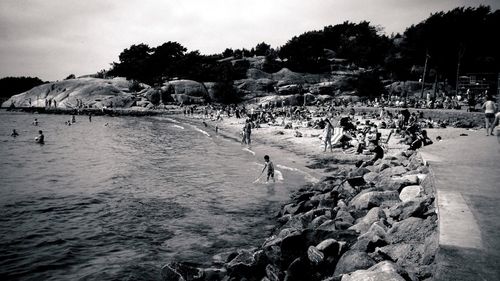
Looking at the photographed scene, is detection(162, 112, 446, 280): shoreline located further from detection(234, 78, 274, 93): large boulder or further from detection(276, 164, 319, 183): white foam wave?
detection(234, 78, 274, 93): large boulder

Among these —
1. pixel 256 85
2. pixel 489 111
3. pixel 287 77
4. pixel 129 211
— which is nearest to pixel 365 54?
pixel 287 77

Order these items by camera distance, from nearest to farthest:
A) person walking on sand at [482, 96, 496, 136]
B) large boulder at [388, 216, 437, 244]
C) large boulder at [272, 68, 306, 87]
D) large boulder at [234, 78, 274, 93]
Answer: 1. large boulder at [388, 216, 437, 244]
2. person walking on sand at [482, 96, 496, 136]
3. large boulder at [234, 78, 274, 93]
4. large boulder at [272, 68, 306, 87]

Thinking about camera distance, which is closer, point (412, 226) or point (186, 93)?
point (412, 226)

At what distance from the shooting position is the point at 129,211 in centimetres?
1212

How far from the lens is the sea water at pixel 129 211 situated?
8344 millimetres

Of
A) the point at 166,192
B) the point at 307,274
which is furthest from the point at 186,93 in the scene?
the point at 307,274

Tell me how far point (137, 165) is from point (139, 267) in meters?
14.3

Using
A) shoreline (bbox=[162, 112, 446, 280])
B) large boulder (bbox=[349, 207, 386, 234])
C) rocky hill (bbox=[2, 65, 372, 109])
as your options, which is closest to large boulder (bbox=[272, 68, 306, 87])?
rocky hill (bbox=[2, 65, 372, 109])

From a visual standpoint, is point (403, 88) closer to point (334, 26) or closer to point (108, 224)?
point (334, 26)

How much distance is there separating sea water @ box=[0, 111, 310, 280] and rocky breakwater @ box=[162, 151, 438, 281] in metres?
1.83

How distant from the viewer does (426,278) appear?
4.06 meters

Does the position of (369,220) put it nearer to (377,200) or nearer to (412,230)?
(377,200)

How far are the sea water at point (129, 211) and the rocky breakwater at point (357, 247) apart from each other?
72.0 inches

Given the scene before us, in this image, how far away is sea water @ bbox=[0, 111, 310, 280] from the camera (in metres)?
8.34
